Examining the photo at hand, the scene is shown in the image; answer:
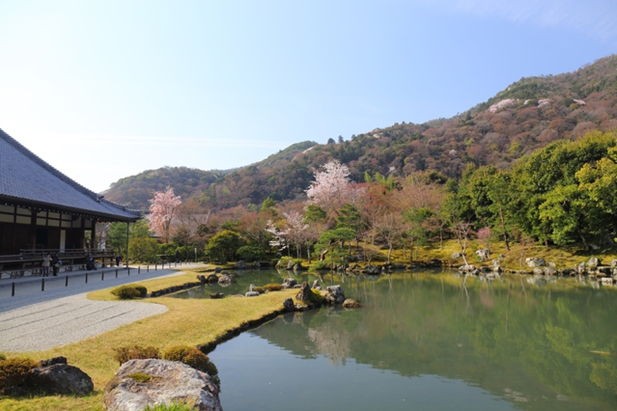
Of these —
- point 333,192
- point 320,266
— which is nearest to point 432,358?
point 320,266

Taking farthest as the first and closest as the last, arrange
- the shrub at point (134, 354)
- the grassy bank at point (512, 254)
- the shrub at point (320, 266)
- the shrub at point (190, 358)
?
the shrub at point (320, 266) < the grassy bank at point (512, 254) < the shrub at point (190, 358) < the shrub at point (134, 354)

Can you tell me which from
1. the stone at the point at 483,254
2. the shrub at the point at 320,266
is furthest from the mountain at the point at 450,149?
the shrub at the point at 320,266

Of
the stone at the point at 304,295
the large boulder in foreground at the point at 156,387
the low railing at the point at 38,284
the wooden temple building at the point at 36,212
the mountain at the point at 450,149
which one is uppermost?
the mountain at the point at 450,149

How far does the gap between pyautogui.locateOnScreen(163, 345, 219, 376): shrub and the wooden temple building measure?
36.8 feet

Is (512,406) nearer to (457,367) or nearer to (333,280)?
(457,367)

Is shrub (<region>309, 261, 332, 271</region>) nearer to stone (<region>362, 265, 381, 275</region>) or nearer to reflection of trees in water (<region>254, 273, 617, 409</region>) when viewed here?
stone (<region>362, 265, 381, 275</region>)

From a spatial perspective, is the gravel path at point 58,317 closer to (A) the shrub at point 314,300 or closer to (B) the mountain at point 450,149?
(A) the shrub at point 314,300

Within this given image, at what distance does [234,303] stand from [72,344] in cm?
591

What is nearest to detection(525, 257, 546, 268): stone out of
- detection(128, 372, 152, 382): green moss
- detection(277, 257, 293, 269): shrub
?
detection(277, 257, 293, 269): shrub

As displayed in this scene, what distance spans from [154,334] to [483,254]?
25.2 meters

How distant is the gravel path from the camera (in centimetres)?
697

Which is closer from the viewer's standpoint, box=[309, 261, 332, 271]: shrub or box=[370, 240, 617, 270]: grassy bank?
box=[370, 240, 617, 270]: grassy bank

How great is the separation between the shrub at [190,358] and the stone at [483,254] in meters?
25.2

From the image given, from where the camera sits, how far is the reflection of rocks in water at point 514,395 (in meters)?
5.81
